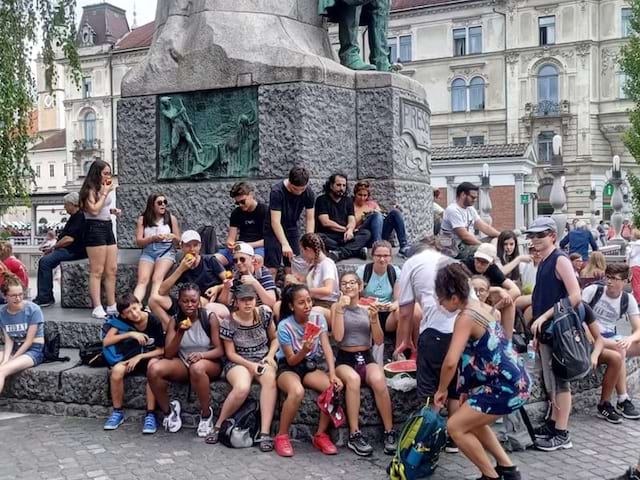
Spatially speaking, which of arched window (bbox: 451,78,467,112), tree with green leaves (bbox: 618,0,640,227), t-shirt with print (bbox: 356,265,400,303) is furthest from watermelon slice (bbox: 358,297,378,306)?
arched window (bbox: 451,78,467,112)

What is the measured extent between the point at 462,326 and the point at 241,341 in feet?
6.41

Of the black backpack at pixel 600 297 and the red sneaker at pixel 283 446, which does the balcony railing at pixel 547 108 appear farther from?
the red sneaker at pixel 283 446

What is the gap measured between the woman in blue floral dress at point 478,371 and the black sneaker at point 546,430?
98 centimetres

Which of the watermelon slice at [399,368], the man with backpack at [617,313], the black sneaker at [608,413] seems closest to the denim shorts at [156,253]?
the watermelon slice at [399,368]

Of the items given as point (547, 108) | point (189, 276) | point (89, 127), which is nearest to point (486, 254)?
point (189, 276)

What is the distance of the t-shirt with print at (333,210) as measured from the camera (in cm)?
771

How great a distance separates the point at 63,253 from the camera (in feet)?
26.2

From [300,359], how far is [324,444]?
626 mm

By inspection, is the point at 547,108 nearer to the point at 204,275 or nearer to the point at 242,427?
the point at 204,275

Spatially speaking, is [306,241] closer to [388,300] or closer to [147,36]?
[388,300]

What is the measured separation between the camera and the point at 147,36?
5862cm

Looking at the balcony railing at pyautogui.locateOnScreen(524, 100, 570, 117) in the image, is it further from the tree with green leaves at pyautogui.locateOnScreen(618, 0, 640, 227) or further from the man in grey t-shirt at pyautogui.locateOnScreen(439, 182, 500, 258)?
the man in grey t-shirt at pyautogui.locateOnScreen(439, 182, 500, 258)

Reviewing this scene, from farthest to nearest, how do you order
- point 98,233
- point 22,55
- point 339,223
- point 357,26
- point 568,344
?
point 22,55, point 357,26, point 339,223, point 98,233, point 568,344

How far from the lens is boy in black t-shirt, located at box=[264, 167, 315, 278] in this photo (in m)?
7.11
